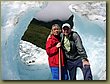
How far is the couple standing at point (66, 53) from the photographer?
202cm

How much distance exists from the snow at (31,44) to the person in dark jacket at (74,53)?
34mm

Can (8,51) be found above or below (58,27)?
below

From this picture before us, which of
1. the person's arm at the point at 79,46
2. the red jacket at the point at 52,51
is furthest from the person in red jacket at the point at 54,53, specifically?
the person's arm at the point at 79,46

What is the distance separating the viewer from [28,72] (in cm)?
202

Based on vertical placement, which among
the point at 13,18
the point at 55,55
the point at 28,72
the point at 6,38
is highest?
the point at 13,18

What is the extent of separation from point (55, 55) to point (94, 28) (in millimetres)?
365

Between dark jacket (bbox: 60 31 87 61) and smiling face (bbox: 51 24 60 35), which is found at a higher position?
smiling face (bbox: 51 24 60 35)

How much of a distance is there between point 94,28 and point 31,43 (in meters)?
0.50

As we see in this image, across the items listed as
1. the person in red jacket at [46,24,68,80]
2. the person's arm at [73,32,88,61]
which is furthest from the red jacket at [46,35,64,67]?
the person's arm at [73,32,88,61]

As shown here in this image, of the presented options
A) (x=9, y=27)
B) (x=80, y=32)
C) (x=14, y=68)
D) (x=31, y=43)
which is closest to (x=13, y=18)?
(x=9, y=27)

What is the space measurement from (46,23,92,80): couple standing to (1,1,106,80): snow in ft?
0.13

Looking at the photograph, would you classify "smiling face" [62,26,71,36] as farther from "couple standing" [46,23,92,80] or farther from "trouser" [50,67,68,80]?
"trouser" [50,67,68,80]

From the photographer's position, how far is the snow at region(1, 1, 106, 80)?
6.61 ft

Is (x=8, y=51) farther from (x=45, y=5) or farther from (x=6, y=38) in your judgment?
(x=45, y=5)
